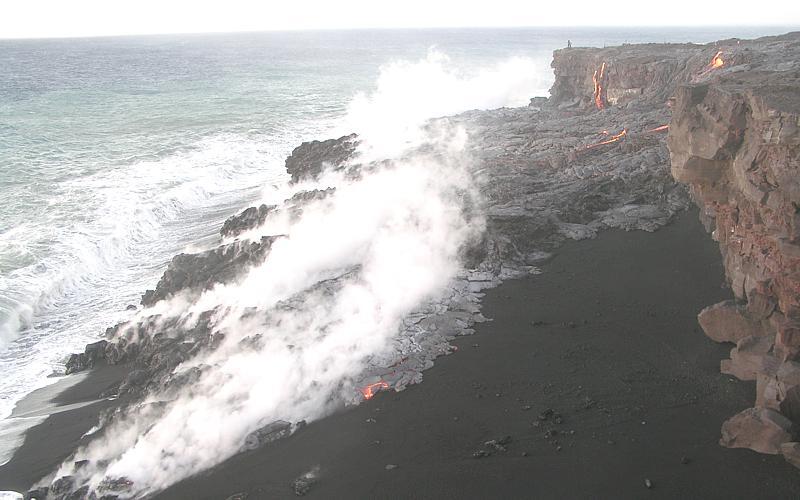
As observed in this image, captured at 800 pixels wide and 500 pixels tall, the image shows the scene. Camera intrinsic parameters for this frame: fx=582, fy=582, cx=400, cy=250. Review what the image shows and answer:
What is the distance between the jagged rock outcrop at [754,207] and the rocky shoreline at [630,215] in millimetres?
29

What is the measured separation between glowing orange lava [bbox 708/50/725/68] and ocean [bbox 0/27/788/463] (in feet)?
58.5

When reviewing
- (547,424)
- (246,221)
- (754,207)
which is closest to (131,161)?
(246,221)

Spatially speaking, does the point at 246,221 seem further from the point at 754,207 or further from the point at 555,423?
the point at 754,207

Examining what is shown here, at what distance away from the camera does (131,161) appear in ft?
116

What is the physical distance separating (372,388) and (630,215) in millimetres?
11454

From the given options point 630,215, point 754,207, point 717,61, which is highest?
point 717,61

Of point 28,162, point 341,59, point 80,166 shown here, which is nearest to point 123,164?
point 80,166

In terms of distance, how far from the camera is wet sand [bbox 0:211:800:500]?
31.4 ft

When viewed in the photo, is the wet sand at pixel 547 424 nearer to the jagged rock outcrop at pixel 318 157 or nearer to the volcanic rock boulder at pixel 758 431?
the volcanic rock boulder at pixel 758 431

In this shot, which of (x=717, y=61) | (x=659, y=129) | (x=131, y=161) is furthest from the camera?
(x=131, y=161)

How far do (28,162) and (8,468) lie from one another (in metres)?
27.8

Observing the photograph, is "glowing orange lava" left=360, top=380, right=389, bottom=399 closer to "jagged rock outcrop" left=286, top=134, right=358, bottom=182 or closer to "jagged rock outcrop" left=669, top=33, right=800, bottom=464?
"jagged rock outcrop" left=669, top=33, right=800, bottom=464

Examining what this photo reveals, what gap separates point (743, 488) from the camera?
357 inches

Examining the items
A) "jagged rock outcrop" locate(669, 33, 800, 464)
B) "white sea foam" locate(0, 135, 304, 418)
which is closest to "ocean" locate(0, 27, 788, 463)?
"white sea foam" locate(0, 135, 304, 418)
